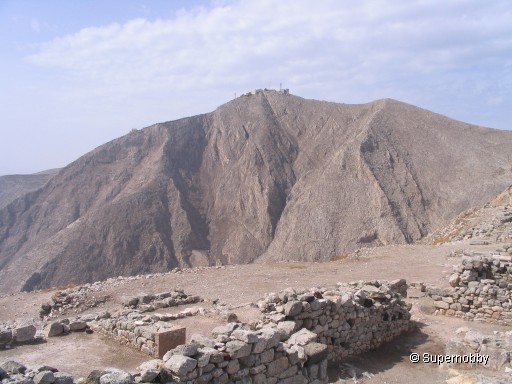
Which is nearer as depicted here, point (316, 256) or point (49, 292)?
point (49, 292)

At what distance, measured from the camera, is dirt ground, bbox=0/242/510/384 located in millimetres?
10664

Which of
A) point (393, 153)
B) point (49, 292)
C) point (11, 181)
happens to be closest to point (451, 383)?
point (49, 292)

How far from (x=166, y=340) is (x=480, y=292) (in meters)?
8.99

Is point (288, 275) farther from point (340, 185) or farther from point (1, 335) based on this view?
point (340, 185)

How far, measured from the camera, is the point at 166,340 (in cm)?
1071

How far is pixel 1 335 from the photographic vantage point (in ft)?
37.9

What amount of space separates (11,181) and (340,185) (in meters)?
56.0

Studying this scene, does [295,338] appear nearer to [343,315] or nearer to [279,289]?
[343,315]

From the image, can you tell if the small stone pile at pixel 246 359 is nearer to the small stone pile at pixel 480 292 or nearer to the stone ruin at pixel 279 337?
the stone ruin at pixel 279 337

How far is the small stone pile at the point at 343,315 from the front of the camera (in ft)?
34.3

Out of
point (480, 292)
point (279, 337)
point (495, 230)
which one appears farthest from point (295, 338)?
point (495, 230)

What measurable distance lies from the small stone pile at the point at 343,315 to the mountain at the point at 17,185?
6627cm

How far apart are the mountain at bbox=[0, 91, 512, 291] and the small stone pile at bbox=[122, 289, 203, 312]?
2738cm

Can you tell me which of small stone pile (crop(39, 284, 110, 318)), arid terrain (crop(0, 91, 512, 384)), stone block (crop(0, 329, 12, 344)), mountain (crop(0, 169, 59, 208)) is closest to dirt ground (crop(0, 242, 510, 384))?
arid terrain (crop(0, 91, 512, 384))
